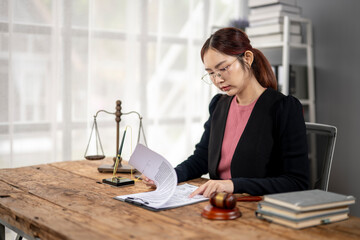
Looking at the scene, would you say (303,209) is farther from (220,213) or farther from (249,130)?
(249,130)

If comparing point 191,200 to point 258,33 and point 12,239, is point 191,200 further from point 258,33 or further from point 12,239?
point 258,33

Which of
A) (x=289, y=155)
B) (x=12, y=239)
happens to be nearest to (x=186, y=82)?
(x=12, y=239)

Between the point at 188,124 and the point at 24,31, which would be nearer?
the point at 24,31

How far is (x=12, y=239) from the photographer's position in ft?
9.01

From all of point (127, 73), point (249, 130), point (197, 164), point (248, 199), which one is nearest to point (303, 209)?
point (248, 199)

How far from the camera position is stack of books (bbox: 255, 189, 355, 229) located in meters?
1.21

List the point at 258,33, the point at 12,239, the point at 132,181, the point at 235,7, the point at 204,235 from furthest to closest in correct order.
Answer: the point at 235,7
the point at 258,33
the point at 12,239
the point at 132,181
the point at 204,235

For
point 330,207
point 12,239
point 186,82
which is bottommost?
point 12,239

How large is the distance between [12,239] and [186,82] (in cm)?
177

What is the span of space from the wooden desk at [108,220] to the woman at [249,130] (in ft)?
0.74

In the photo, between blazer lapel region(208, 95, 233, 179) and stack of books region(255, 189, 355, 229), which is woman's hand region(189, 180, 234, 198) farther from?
blazer lapel region(208, 95, 233, 179)

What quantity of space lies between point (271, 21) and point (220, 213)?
226 cm

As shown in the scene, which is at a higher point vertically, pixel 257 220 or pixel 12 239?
pixel 257 220

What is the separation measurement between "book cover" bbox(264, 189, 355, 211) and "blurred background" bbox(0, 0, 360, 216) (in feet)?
5.21
